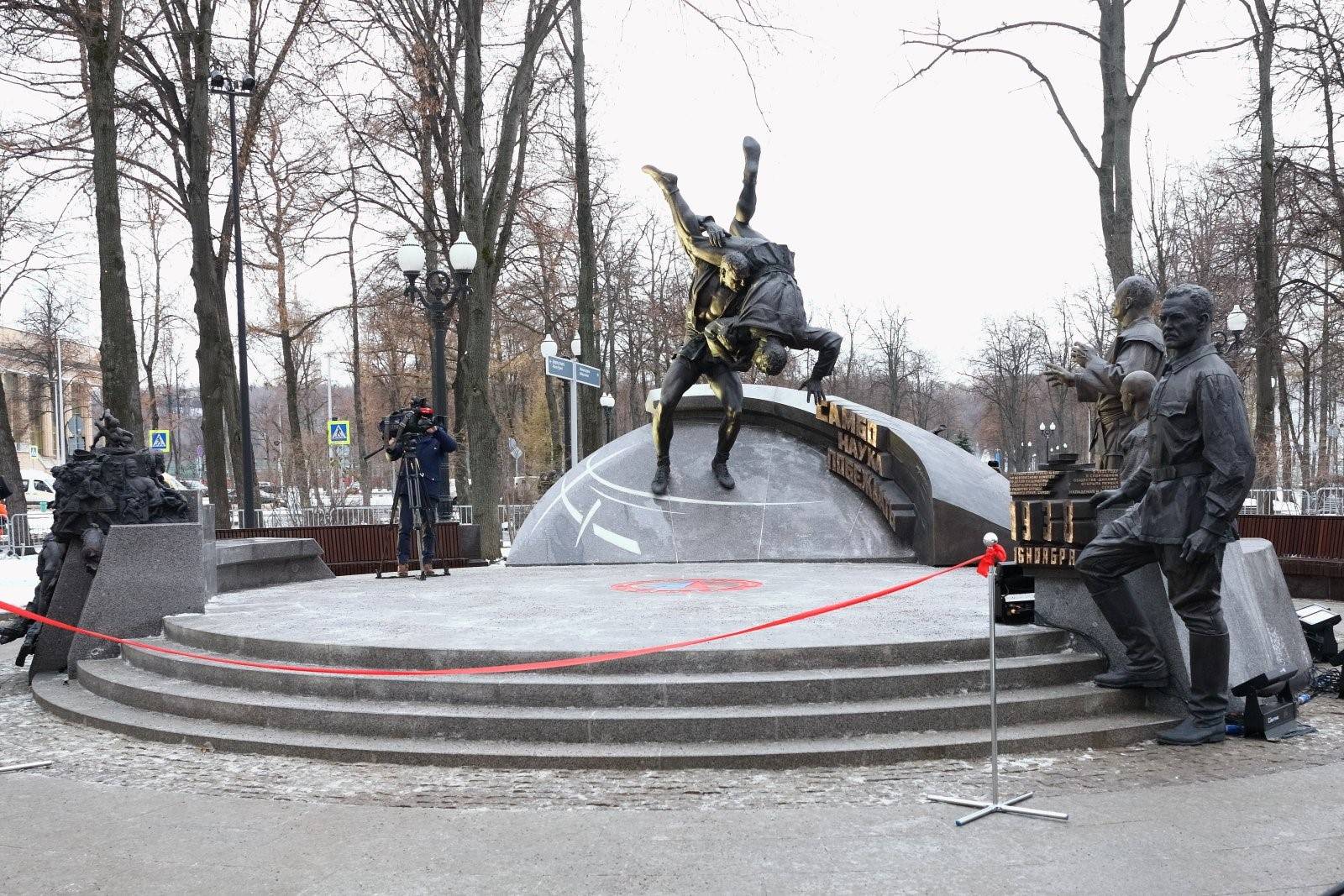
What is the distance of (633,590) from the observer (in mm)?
10391

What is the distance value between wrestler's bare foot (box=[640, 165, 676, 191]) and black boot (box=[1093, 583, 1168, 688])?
7587 mm

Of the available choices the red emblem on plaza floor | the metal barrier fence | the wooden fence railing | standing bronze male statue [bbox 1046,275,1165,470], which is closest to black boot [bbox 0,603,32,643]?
the red emblem on plaza floor

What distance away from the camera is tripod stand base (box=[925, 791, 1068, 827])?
16.3 feet

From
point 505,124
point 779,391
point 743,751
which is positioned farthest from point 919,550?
point 505,124

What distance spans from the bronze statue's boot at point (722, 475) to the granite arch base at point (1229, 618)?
268 inches

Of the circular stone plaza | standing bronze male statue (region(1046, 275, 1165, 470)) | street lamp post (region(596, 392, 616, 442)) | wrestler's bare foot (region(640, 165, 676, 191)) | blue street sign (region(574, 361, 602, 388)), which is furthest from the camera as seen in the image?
street lamp post (region(596, 392, 616, 442))

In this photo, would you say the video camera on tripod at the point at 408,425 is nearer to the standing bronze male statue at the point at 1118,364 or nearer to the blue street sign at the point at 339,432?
the standing bronze male statue at the point at 1118,364

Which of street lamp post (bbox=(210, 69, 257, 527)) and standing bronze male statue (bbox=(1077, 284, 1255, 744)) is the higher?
street lamp post (bbox=(210, 69, 257, 527))

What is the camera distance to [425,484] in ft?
38.9

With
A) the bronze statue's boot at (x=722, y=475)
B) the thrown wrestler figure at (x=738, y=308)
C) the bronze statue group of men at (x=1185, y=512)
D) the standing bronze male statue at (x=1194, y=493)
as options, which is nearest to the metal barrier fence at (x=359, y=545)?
the bronze statue's boot at (x=722, y=475)

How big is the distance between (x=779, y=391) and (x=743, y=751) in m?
9.95

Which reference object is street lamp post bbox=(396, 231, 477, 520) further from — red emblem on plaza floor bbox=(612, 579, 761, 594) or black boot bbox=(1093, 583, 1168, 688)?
black boot bbox=(1093, 583, 1168, 688)

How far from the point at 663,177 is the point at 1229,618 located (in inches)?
315

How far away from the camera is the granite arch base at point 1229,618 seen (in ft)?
21.9
